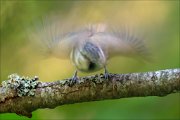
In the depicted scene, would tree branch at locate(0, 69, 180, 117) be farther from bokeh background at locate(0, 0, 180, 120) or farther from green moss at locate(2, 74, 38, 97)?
bokeh background at locate(0, 0, 180, 120)

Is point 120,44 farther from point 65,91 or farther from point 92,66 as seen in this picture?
point 65,91

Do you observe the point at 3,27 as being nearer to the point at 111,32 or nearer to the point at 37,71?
the point at 37,71

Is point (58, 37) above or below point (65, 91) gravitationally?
above

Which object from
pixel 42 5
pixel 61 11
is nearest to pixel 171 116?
pixel 42 5

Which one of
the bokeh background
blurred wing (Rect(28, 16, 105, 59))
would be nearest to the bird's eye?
blurred wing (Rect(28, 16, 105, 59))

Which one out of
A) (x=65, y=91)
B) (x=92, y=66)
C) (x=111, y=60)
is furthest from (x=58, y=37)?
(x=111, y=60)

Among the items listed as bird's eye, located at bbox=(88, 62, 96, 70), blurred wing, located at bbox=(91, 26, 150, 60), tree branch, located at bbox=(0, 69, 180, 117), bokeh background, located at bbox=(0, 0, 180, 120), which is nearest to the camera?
bird's eye, located at bbox=(88, 62, 96, 70)
